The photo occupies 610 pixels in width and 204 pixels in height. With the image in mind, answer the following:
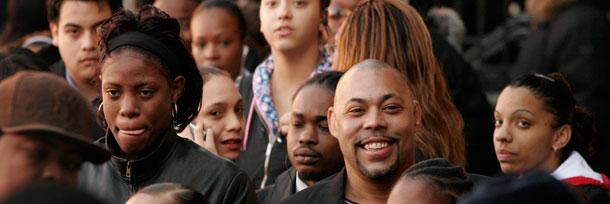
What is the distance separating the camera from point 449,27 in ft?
26.3

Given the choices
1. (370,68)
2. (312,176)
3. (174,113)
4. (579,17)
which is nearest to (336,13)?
(312,176)

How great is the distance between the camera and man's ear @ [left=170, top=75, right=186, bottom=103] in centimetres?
380

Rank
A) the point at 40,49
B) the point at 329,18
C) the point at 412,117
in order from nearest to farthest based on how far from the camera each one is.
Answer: the point at 412,117 → the point at 329,18 → the point at 40,49

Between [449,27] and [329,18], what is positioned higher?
[329,18]

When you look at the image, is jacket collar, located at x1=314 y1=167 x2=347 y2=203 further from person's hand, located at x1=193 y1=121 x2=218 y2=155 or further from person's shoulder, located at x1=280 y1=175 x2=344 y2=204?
person's hand, located at x1=193 y1=121 x2=218 y2=155

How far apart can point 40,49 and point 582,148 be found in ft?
11.0

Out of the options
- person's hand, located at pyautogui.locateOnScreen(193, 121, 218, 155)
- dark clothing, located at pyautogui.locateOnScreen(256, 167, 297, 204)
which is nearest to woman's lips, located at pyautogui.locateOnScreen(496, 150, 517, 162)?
dark clothing, located at pyautogui.locateOnScreen(256, 167, 297, 204)

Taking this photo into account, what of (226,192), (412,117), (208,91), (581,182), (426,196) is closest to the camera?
(426,196)


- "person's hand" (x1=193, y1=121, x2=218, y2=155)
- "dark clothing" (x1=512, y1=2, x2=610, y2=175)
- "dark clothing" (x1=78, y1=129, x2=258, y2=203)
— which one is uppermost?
"dark clothing" (x1=78, y1=129, x2=258, y2=203)

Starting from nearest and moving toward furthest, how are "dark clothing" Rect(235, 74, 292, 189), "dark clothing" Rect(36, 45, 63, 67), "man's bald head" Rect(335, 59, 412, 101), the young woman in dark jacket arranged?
1. "man's bald head" Rect(335, 59, 412, 101)
2. the young woman in dark jacket
3. "dark clothing" Rect(235, 74, 292, 189)
4. "dark clothing" Rect(36, 45, 63, 67)

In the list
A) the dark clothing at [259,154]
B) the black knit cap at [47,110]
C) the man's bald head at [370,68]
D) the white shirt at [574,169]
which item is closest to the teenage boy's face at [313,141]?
the man's bald head at [370,68]

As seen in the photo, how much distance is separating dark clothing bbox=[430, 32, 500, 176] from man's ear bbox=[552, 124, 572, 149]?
38.0 inches

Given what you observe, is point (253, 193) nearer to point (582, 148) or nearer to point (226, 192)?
point (226, 192)

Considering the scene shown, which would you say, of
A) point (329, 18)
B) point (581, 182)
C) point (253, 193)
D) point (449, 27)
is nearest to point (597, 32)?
point (449, 27)
